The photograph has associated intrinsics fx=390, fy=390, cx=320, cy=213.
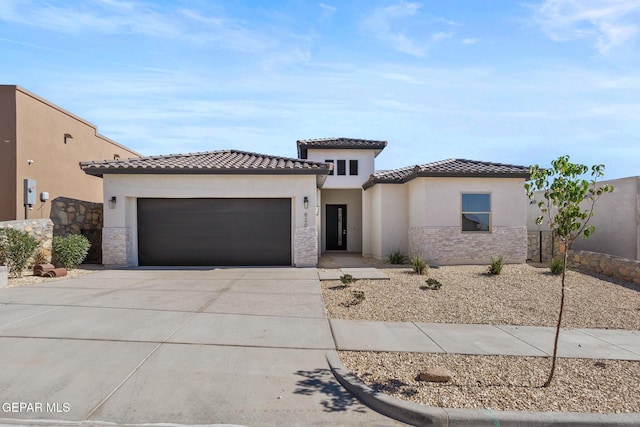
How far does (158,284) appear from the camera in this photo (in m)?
10.3

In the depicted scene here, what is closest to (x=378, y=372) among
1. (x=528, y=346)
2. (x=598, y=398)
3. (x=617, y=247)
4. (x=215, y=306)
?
(x=598, y=398)

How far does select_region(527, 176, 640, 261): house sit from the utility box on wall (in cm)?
1909

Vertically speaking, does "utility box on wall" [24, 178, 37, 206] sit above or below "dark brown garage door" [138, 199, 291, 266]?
above

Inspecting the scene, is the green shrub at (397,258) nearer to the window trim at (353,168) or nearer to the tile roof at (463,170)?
the tile roof at (463,170)

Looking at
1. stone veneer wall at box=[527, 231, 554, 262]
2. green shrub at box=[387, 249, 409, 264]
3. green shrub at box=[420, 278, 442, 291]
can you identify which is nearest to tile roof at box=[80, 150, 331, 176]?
green shrub at box=[387, 249, 409, 264]

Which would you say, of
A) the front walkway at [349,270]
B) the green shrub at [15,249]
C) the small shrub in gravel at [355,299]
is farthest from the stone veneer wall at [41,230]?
the small shrub in gravel at [355,299]

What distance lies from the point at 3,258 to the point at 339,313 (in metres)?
9.80

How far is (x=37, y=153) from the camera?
15820mm

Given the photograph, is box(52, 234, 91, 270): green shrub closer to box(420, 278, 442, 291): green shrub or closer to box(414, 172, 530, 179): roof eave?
box(420, 278, 442, 291): green shrub

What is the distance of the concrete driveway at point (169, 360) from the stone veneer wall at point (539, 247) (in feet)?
36.1

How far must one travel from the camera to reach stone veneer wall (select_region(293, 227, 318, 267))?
536 inches

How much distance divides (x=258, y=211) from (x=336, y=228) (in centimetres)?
740

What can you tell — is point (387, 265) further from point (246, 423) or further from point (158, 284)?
point (246, 423)

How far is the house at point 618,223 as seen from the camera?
549 inches
